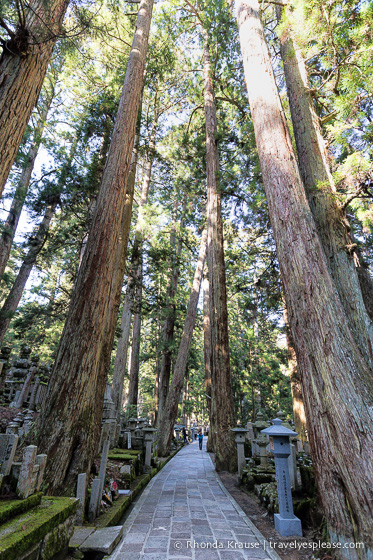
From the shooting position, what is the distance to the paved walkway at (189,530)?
2.94 m

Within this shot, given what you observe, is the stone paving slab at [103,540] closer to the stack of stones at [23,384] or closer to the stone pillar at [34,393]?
the stack of stones at [23,384]

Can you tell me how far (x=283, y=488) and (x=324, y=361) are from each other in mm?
2098

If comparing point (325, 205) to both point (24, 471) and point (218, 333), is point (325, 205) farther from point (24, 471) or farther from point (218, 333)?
point (24, 471)

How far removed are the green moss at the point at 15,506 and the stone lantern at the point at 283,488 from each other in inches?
115

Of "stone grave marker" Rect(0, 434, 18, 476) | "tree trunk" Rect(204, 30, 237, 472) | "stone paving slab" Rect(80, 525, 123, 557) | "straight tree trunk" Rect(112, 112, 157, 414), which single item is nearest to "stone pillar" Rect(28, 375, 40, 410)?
"straight tree trunk" Rect(112, 112, 157, 414)

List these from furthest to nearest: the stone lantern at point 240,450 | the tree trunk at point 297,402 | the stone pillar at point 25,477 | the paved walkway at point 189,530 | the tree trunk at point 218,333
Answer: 1. the tree trunk at point 297,402
2. the tree trunk at point 218,333
3. the stone lantern at point 240,450
4. the paved walkway at point 189,530
5. the stone pillar at point 25,477

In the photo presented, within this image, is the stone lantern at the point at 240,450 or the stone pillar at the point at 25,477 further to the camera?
the stone lantern at the point at 240,450

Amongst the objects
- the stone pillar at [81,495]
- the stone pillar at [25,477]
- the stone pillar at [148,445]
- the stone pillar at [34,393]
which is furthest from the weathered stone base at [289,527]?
the stone pillar at [34,393]

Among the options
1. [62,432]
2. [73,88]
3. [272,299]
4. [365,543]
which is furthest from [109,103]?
[365,543]

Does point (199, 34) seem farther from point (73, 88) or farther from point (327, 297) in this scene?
point (327, 297)

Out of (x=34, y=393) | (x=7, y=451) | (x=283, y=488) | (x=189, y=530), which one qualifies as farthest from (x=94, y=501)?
(x=34, y=393)

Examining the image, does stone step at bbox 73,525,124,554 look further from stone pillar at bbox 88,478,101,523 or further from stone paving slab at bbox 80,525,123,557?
stone pillar at bbox 88,478,101,523

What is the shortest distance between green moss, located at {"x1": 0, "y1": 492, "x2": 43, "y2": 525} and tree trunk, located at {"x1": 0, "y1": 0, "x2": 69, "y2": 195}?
3071mm

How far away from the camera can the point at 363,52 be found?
4133 mm
